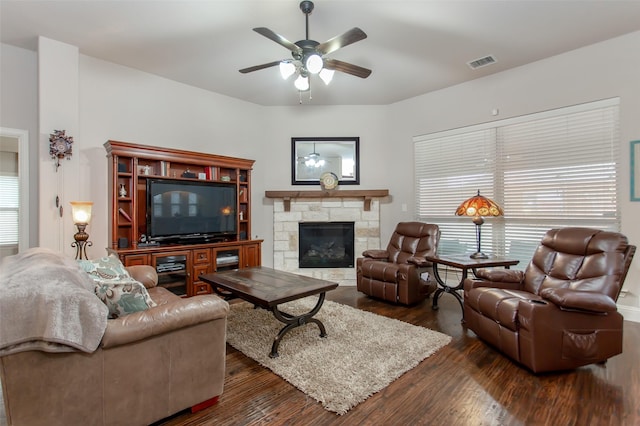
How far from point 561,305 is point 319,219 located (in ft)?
11.7

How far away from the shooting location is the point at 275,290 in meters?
2.68

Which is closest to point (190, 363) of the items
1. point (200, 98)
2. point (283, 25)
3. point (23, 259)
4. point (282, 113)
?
point (23, 259)

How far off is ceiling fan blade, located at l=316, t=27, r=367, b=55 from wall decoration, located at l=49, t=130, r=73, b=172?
116 inches

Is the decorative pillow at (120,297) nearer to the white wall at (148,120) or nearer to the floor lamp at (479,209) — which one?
the white wall at (148,120)

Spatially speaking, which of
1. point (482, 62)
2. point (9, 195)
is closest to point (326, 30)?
point (482, 62)

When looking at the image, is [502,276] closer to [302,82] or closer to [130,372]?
[302,82]

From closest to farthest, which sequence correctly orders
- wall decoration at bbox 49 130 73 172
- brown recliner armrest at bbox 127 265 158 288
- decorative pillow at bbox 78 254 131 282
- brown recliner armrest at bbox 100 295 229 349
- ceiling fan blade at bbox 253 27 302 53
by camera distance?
brown recliner armrest at bbox 100 295 229 349 < decorative pillow at bbox 78 254 131 282 < ceiling fan blade at bbox 253 27 302 53 < brown recliner armrest at bbox 127 265 158 288 < wall decoration at bbox 49 130 73 172

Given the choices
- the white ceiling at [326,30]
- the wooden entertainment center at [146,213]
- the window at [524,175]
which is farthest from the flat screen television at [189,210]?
the window at [524,175]

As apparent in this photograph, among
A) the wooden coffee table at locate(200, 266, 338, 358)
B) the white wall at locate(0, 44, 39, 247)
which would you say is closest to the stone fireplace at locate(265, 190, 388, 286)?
the wooden coffee table at locate(200, 266, 338, 358)

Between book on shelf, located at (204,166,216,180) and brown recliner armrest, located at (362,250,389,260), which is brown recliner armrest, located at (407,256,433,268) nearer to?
brown recliner armrest, located at (362,250,389,260)

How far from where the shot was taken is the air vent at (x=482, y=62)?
3.77 m

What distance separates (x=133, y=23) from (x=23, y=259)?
96.0 inches

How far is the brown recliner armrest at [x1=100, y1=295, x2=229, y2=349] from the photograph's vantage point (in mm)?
1532

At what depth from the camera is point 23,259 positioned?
190 centimetres
